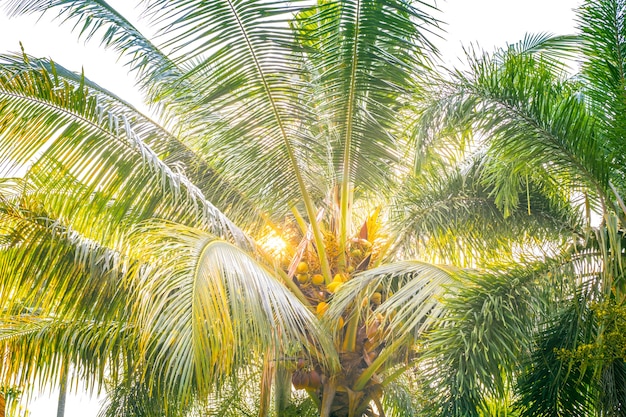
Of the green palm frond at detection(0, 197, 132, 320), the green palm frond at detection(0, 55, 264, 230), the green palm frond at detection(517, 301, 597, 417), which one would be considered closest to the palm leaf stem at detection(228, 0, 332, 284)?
the green palm frond at detection(0, 55, 264, 230)

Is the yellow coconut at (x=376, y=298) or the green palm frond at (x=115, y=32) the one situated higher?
the green palm frond at (x=115, y=32)

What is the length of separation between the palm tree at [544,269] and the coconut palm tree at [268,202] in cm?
7

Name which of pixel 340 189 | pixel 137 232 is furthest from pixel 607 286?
pixel 137 232

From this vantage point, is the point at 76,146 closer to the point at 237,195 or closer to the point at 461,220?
the point at 237,195

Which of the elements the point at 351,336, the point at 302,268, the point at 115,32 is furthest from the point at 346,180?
the point at 115,32

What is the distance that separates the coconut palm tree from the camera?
5.07m

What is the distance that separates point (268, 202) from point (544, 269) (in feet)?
7.61

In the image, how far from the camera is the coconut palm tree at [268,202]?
5.07 m

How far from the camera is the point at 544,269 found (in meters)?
4.83

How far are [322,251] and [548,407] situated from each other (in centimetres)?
195

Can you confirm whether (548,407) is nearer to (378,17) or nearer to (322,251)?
(322,251)

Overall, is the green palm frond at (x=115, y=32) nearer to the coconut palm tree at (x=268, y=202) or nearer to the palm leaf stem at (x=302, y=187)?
the coconut palm tree at (x=268, y=202)

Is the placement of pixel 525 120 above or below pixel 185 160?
below

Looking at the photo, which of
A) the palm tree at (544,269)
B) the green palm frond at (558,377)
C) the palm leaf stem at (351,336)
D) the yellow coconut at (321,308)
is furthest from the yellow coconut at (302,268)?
the green palm frond at (558,377)
